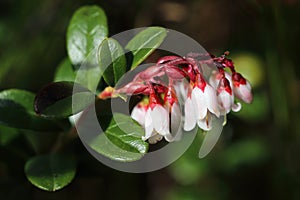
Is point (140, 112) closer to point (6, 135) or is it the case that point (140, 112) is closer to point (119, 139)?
point (119, 139)

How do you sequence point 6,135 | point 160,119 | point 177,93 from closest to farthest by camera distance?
point 160,119
point 177,93
point 6,135

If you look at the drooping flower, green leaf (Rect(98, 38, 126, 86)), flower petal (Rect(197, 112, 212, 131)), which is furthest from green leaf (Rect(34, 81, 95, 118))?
flower petal (Rect(197, 112, 212, 131))

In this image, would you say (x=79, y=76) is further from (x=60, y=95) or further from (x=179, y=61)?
(x=179, y=61)

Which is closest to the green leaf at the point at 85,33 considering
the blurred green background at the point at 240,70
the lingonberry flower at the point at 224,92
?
the lingonberry flower at the point at 224,92

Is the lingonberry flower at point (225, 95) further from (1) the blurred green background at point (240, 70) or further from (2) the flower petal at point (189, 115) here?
(1) the blurred green background at point (240, 70)

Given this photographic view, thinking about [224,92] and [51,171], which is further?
[51,171]

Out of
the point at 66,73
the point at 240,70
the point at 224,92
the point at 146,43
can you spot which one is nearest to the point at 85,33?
the point at 66,73

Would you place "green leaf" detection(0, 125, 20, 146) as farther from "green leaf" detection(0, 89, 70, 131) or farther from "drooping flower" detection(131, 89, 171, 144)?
"drooping flower" detection(131, 89, 171, 144)
